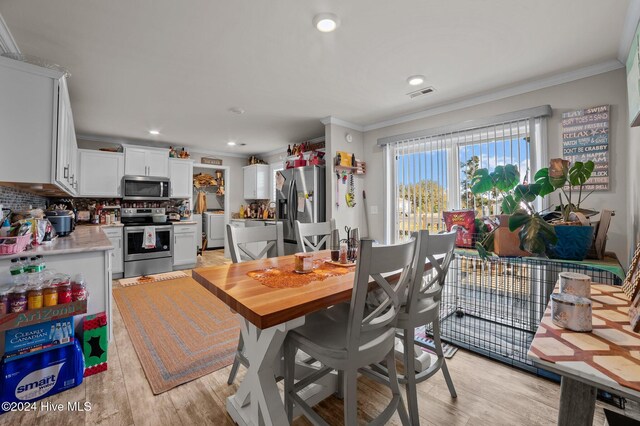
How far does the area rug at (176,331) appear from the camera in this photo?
6.48ft

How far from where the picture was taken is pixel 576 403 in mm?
753

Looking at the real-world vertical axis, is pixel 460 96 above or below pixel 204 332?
above

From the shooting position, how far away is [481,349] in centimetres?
219

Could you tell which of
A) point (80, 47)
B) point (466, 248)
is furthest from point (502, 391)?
point (80, 47)

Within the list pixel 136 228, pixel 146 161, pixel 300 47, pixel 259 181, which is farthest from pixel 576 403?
pixel 259 181

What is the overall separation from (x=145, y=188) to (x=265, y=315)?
501 cm

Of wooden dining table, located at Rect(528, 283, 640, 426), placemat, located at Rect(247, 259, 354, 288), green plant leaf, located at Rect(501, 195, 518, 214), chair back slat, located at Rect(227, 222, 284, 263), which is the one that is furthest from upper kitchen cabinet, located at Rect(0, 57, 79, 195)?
green plant leaf, located at Rect(501, 195, 518, 214)

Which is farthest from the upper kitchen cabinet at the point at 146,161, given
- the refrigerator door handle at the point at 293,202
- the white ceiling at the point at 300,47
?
the refrigerator door handle at the point at 293,202

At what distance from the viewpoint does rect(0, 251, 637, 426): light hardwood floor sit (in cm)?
152

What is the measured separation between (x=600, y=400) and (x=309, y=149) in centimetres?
407

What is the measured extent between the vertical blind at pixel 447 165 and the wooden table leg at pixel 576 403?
7.20 feet

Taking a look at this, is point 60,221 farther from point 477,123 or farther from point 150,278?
point 477,123

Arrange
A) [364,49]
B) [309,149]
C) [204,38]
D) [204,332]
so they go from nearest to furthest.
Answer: [204,38], [364,49], [204,332], [309,149]

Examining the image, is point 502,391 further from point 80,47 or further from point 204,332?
point 80,47
